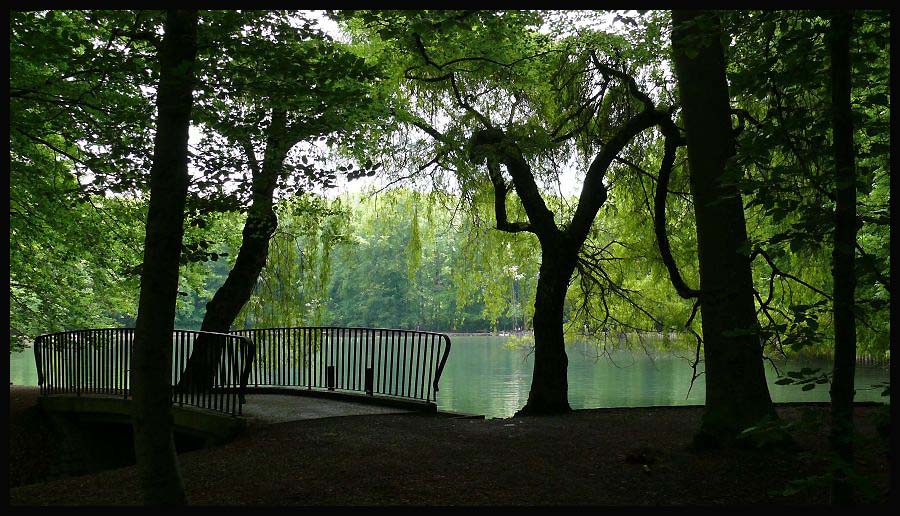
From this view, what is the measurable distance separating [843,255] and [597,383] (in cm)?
2022

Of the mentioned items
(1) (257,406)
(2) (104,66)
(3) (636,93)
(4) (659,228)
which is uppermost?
(3) (636,93)

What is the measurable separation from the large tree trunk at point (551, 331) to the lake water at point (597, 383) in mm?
3697

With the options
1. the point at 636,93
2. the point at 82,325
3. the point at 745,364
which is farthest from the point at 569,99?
the point at 82,325

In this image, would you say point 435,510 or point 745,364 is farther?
point 745,364

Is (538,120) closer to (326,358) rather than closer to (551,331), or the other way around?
(551,331)

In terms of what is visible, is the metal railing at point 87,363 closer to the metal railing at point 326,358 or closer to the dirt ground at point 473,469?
the metal railing at point 326,358

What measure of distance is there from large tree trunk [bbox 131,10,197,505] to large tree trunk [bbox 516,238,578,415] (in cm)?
646

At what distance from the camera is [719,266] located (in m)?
6.89

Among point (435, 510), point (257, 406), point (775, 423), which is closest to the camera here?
point (775, 423)

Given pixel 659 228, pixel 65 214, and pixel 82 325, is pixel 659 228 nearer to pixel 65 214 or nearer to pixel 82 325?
pixel 65 214

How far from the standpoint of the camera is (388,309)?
58406 millimetres

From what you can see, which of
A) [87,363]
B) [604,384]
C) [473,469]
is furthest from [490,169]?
[604,384]

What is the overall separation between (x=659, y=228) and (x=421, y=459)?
460 centimetres

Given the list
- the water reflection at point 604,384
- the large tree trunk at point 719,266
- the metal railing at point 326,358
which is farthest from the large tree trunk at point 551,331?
the water reflection at point 604,384
